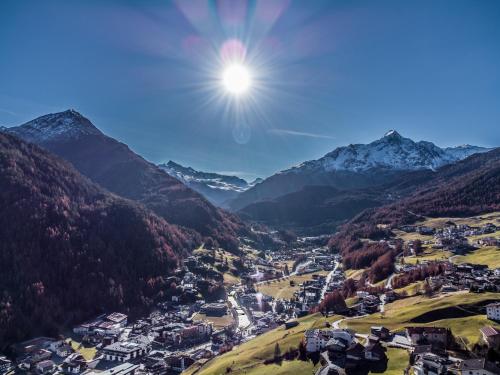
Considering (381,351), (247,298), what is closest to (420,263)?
(247,298)

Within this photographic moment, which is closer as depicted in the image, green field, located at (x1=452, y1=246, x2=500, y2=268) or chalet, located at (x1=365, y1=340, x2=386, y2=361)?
chalet, located at (x1=365, y1=340, x2=386, y2=361)

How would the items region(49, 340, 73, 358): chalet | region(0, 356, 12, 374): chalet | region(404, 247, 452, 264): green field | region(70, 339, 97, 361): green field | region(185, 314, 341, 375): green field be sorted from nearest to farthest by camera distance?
region(185, 314, 341, 375): green field → region(0, 356, 12, 374): chalet → region(70, 339, 97, 361): green field → region(49, 340, 73, 358): chalet → region(404, 247, 452, 264): green field

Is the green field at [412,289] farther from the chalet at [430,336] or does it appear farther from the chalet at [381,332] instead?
the chalet at [430,336]

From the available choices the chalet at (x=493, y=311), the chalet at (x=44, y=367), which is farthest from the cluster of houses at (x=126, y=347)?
A: the chalet at (x=493, y=311)

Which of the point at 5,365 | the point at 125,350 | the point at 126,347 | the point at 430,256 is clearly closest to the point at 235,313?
the point at 126,347

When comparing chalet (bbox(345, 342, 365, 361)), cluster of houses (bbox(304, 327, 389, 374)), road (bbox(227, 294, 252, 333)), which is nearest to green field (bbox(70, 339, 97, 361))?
road (bbox(227, 294, 252, 333))

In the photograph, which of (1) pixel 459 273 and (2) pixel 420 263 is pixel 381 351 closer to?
(1) pixel 459 273

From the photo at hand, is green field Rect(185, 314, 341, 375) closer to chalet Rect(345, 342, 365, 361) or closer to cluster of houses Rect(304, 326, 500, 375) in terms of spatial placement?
cluster of houses Rect(304, 326, 500, 375)
